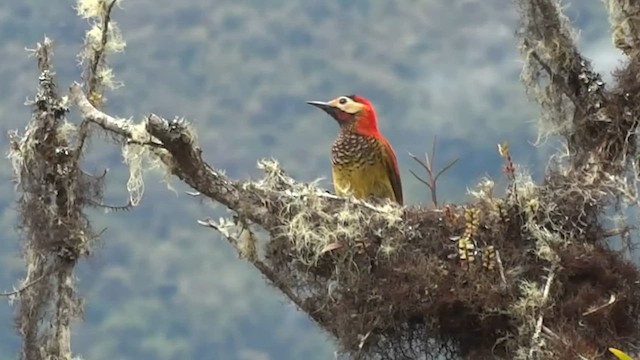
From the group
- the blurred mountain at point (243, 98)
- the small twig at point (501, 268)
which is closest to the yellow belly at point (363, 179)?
the small twig at point (501, 268)

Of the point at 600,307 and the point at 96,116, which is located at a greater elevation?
the point at 96,116

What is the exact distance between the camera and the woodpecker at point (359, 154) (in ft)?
11.9

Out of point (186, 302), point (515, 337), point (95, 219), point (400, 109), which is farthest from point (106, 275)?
point (515, 337)

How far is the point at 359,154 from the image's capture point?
3621mm

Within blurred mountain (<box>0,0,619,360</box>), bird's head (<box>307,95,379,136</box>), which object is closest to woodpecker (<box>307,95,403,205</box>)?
bird's head (<box>307,95,379,136</box>)

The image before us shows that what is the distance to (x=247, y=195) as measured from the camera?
10.2 ft

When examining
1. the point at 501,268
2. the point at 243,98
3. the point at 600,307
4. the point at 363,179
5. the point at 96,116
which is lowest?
the point at 600,307

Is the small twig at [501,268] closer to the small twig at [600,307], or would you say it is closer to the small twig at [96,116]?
the small twig at [600,307]

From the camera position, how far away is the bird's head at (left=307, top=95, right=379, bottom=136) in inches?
143

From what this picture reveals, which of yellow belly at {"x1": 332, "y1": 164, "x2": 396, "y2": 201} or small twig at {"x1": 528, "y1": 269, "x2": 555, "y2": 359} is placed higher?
yellow belly at {"x1": 332, "y1": 164, "x2": 396, "y2": 201}

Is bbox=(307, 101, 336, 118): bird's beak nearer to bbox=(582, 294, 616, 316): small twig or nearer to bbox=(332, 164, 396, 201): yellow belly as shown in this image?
bbox=(332, 164, 396, 201): yellow belly

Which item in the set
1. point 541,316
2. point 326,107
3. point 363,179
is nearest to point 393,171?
point 363,179

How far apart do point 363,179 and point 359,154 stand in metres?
0.06

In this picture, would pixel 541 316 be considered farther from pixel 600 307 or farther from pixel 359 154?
pixel 359 154
